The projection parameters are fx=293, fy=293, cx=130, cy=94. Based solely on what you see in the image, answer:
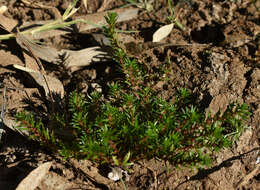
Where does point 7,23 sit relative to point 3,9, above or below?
below

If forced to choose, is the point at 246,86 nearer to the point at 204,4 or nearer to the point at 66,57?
the point at 204,4

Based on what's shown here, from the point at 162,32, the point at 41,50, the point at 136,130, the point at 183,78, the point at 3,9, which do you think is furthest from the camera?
the point at 3,9

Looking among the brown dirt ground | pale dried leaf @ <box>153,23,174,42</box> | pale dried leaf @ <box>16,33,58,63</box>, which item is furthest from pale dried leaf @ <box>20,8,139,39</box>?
pale dried leaf @ <box>153,23,174,42</box>

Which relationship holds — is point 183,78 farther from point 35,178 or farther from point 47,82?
point 35,178

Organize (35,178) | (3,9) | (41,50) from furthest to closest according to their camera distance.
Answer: (3,9)
(41,50)
(35,178)

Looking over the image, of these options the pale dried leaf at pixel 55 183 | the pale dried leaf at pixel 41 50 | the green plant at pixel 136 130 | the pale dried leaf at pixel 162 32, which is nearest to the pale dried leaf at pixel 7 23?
the pale dried leaf at pixel 41 50

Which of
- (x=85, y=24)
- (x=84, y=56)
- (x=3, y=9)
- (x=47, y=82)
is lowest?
(x=47, y=82)

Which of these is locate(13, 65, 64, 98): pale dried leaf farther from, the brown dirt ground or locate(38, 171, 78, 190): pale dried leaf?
locate(38, 171, 78, 190): pale dried leaf

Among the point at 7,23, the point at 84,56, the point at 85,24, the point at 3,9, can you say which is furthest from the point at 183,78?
the point at 3,9
